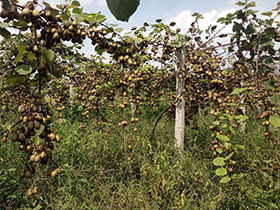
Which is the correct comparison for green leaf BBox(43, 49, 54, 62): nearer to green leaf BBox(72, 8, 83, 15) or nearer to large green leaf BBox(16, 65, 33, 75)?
large green leaf BBox(16, 65, 33, 75)

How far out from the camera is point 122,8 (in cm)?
28

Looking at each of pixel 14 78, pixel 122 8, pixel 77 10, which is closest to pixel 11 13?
pixel 14 78

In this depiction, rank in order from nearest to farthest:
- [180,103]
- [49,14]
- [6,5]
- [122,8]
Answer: [122,8]
[6,5]
[49,14]
[180,103]

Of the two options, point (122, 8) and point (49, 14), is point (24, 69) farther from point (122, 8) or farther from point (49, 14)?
point (122, 8)

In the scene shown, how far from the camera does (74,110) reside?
652cm

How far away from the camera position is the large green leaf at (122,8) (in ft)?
0.92

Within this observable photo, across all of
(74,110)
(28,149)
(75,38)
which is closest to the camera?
(28,149)

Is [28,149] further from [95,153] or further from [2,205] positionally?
[95,153]

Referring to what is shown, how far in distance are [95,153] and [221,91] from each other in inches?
89.8

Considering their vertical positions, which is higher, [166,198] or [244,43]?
[244,43]

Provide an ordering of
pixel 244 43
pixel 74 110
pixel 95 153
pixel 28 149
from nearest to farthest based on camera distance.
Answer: pixel 28 149, pixel 244 43, pixel 95 153, pixel 74 110

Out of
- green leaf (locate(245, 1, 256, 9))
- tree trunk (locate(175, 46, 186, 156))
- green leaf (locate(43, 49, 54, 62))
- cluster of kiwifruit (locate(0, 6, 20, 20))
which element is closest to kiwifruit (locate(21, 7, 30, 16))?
cluster of kiwifruit (locate(0, 6, 20, 20))

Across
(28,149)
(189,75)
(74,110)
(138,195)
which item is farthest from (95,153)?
(74,110)

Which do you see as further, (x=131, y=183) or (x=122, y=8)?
(x=131, y=183)
